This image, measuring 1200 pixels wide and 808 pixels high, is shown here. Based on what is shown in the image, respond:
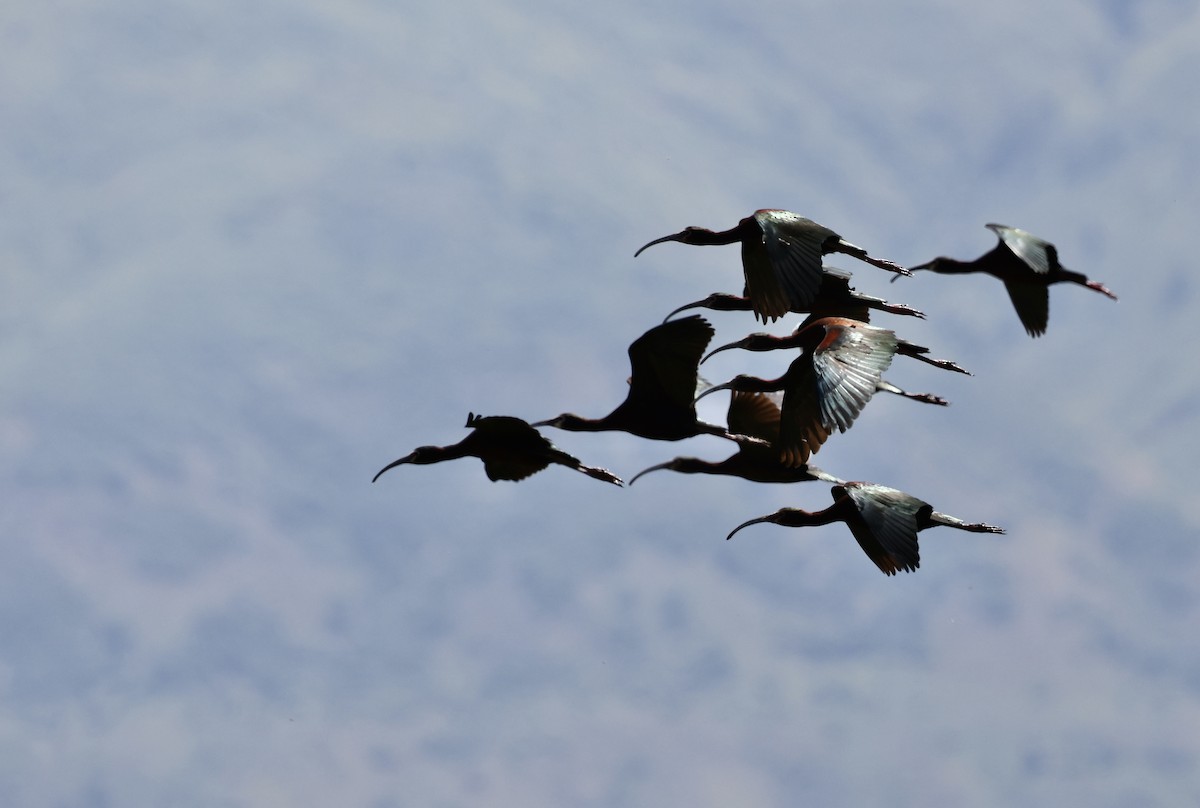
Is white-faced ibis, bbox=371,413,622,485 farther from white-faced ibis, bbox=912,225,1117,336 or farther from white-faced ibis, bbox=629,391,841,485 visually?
white-faced ibis, bbox=912,225,1117,336

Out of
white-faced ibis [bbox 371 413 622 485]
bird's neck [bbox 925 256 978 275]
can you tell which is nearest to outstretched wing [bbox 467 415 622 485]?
white-faced ibis [bbox 371 413 622 485]

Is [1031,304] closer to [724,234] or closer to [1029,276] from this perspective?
[1029,276]

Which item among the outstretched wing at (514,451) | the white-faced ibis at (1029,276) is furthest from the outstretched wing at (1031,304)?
the outstretched wing at (514,451)

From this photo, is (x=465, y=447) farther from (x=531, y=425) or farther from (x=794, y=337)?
(x=794, y=337)

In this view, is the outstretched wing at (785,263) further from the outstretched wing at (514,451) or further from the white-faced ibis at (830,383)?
the outstretched wing at (514,451)

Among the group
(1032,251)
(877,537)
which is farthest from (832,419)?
(1032,251)

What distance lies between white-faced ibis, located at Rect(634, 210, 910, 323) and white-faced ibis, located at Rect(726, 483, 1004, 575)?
2.39 meters

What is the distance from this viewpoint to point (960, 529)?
24422mm

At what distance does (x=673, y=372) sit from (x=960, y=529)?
4.17 m

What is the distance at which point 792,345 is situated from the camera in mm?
25969

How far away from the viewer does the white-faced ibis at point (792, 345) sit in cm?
2541

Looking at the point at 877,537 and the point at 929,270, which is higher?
the point at 929,270

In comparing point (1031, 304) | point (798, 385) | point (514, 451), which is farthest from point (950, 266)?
point (514, 451)

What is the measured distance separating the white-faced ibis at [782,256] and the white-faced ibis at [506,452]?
298 cm
